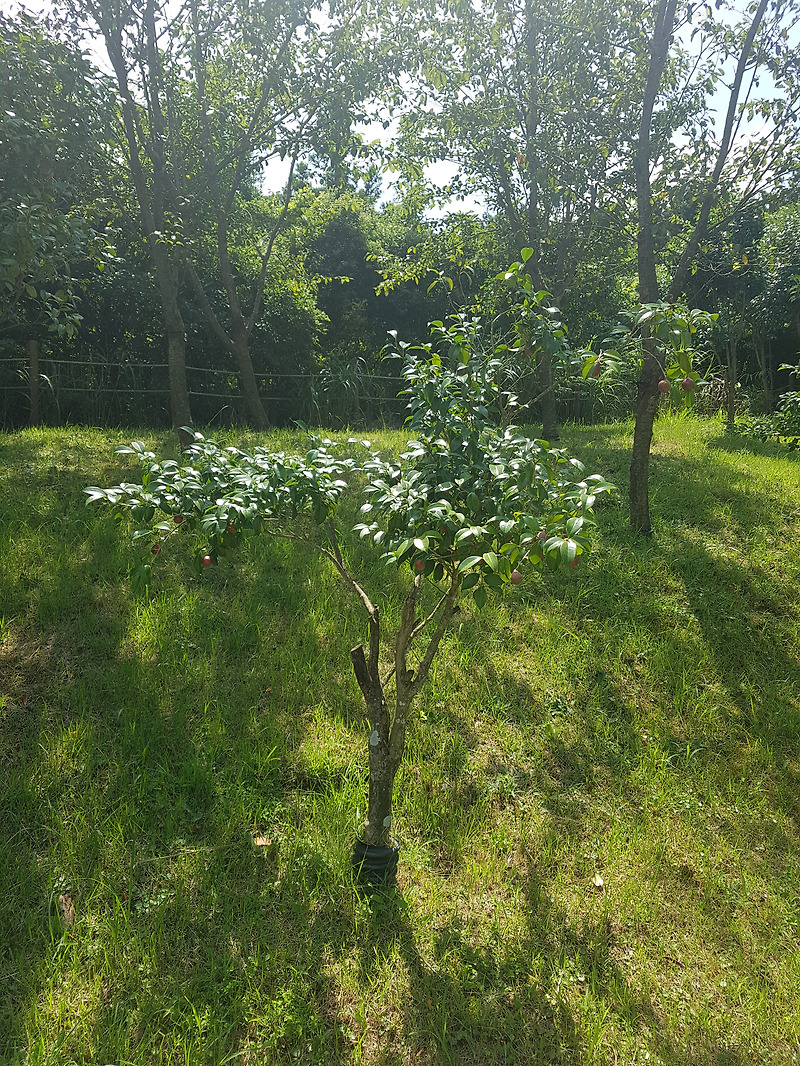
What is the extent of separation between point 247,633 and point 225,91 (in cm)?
649

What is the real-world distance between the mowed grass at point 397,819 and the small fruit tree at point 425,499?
1.30ft

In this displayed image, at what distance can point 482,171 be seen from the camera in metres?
6.72

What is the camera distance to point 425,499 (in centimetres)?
178

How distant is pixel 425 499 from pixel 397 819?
4.52 ft

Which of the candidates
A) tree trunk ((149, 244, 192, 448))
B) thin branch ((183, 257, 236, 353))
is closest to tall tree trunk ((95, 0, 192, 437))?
tree trunk ((149, 244, 192, 448))

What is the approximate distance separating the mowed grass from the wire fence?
3.66m

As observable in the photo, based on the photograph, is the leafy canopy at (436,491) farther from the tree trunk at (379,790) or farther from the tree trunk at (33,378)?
the tree trunk at (33,378)

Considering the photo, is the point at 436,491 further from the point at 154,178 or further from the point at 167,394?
the point at 167,394

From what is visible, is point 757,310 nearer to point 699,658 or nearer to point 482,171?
point 482,171

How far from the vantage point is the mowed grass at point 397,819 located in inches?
69.7

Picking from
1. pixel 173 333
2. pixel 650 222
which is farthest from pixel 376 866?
pixel 173 333

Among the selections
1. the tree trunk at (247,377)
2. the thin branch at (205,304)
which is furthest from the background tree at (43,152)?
the tree trunk at (247,377)

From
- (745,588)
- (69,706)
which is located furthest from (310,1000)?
(745,588)

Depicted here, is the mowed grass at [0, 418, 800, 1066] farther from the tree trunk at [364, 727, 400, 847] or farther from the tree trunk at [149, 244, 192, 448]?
the tree trunk at [149, 244, 192, 448]
